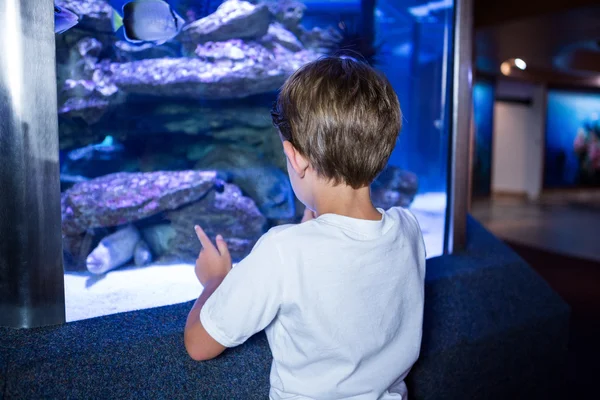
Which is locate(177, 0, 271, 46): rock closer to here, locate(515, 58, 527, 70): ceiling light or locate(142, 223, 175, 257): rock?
locate(142, 223, 175, 257): rock

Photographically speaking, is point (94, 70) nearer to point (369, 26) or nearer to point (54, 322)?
point (54, 322)

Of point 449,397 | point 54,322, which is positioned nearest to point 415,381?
point 449,397

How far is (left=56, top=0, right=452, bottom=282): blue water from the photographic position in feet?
3.83

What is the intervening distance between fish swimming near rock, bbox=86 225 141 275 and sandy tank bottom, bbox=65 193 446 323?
20mm

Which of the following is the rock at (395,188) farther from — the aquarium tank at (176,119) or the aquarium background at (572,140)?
the aquarium background at (572,140)

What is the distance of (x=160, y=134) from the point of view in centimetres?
130

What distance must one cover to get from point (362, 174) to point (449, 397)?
96 centimetres

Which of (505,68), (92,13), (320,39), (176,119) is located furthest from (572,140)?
(92,13)

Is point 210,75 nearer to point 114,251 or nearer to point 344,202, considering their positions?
point 114,251

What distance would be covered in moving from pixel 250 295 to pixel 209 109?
0.80m

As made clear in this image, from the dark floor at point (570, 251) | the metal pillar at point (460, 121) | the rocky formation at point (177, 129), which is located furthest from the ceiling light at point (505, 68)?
the rocky formation at point (177, 129)

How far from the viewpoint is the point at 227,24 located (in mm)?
1313

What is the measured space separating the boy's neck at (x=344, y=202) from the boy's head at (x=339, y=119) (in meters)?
0.02

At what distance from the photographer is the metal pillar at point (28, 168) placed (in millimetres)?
942
